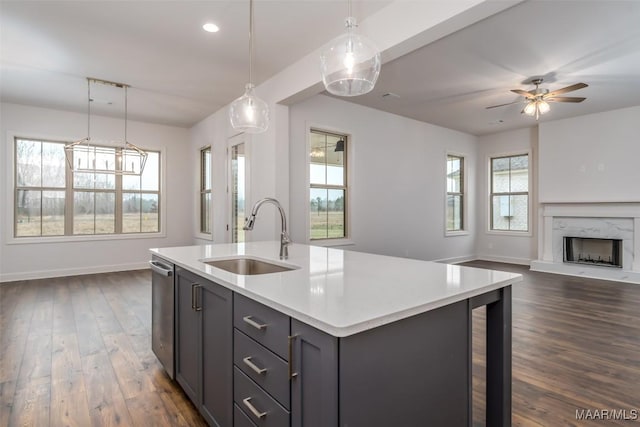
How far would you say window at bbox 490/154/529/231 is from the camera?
7.29m

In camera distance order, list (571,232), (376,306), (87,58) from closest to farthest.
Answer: (376,306) → (87,58) → (571,232)

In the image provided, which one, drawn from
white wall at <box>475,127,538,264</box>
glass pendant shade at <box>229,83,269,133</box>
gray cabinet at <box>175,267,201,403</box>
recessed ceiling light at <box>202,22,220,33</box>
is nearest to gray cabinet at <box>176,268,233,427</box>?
gray cabinet at <box>175,267,201,403</box>

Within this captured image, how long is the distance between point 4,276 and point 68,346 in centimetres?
377

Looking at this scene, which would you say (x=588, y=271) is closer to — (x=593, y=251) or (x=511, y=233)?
(x=593, y=251)

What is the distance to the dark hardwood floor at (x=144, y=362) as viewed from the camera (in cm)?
200

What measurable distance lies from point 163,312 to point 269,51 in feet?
9.40

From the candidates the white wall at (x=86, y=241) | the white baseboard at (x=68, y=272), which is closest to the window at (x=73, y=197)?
the white wall at (x=86, y=241)

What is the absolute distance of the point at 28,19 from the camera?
3092 mm

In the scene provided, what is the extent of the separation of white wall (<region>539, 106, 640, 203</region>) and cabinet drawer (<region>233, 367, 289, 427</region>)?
7088mm

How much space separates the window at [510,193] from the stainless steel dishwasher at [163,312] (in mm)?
7343

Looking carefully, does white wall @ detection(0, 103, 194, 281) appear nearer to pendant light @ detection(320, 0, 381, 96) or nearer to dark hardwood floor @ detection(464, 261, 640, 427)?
pendant light @ detection(320, 0, 381, 96)

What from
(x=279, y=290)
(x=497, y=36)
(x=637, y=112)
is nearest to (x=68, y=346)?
(x=279, y=290)

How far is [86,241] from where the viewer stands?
608 centimetres

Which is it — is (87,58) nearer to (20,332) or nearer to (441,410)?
(20,332)
